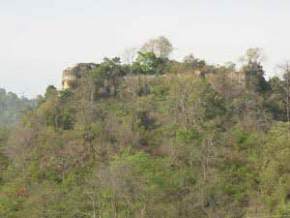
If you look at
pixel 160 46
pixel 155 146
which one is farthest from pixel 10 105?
pixel 155 146

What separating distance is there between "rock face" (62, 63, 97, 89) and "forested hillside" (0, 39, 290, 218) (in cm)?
51

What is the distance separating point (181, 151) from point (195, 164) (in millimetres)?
845

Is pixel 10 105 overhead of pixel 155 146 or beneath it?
overhead

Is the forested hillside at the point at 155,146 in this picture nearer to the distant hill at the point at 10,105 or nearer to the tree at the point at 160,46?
the tree at the point at 160,46

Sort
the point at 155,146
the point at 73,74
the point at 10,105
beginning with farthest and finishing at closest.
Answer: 1. the point at 10,105
2. the point at 73,74
3. the point at 155,146

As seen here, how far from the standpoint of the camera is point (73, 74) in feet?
113

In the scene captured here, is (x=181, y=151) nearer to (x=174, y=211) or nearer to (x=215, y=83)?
(x=174, y=211)

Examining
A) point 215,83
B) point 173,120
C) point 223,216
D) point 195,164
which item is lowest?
point 223,216

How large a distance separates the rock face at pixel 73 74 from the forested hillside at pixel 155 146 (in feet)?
1.69

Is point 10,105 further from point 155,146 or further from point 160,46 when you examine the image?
point 155,146

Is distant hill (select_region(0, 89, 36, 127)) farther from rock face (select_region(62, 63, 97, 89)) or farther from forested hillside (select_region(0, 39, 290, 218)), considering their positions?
forested hillside (select_region(0, 39, 290, 218))

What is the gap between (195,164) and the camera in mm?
26203

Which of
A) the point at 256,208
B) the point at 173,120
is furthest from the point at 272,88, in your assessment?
the point at 256,208

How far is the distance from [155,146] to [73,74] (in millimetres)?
8311
